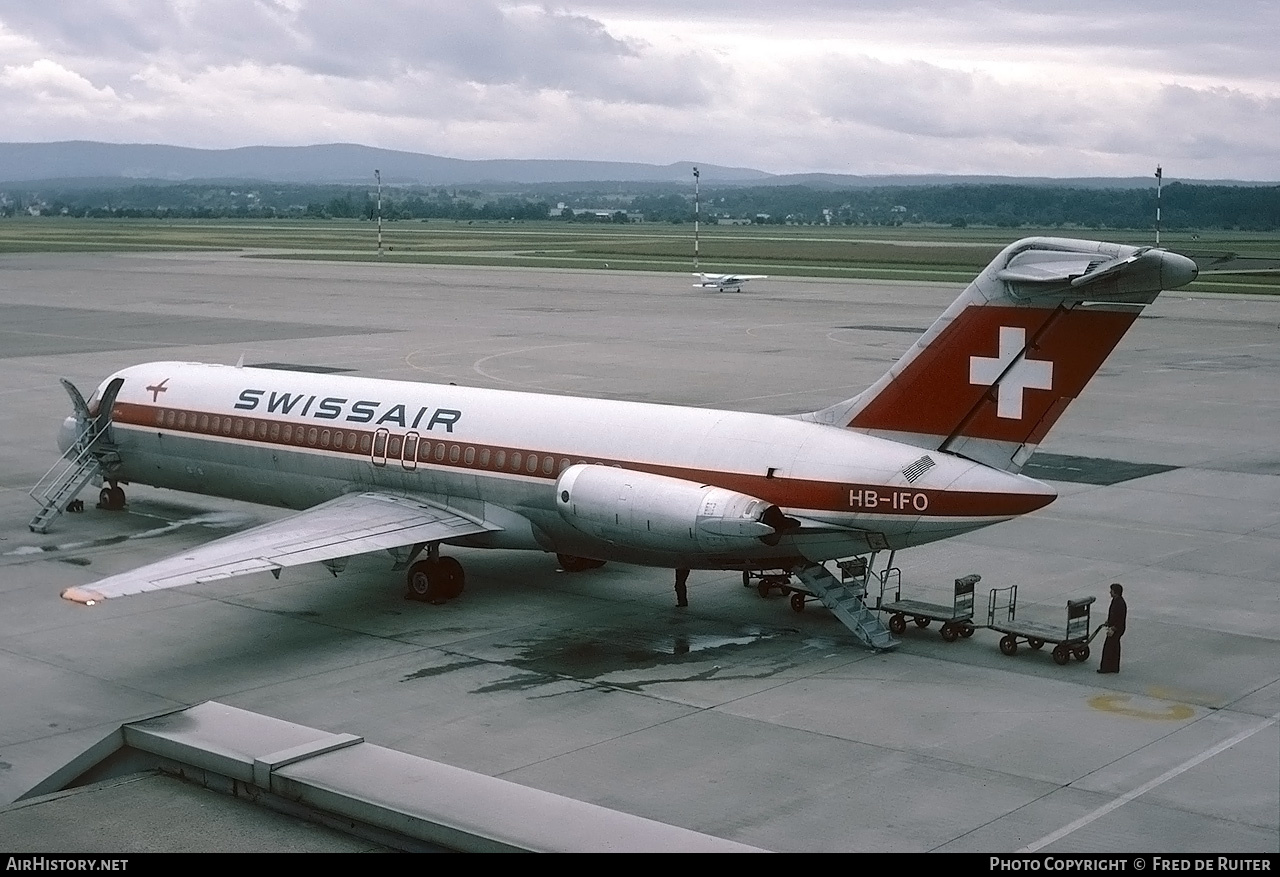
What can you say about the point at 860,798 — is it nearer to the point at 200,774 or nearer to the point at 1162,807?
the point at 1162,807

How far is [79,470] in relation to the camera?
102ft

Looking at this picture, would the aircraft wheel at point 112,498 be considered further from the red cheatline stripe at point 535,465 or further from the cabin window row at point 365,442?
the cabin window row at point 365,442

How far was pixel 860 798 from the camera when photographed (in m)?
16.3

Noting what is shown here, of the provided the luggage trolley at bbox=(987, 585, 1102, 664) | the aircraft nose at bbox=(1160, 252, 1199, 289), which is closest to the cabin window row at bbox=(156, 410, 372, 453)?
the luggage trolley at bbox=(987, 585, 1102, 664)

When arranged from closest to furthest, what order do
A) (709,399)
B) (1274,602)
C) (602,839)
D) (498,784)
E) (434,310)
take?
1. (602,839)
2. (498,784)
3. (1274,602)
4. (709,399)
5. (434,310)

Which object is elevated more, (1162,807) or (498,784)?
(498,784)

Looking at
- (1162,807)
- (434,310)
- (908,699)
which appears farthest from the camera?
(434,310)

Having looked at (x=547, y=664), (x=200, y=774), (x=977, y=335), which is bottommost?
(x=547, y=664)

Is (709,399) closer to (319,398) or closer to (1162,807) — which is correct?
(319,398)

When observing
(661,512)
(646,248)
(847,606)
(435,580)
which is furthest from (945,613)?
(646,248)

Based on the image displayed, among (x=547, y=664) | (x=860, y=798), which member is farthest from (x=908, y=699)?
(x=547, y=664)

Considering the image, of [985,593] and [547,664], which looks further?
[985,593]

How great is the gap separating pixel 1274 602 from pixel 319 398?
17248 millimetres

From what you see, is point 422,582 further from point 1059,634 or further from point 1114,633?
point 1114,633
